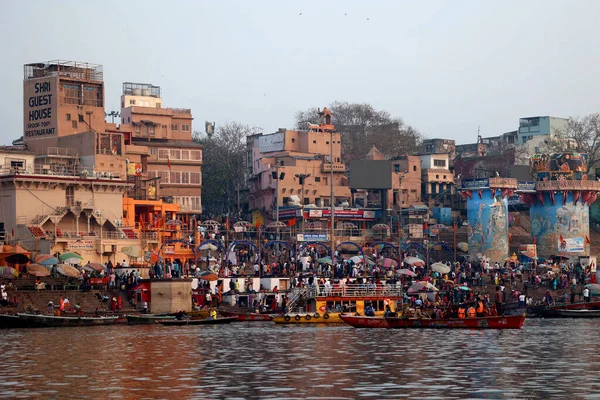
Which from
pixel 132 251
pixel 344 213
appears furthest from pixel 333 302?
pixel 344 213

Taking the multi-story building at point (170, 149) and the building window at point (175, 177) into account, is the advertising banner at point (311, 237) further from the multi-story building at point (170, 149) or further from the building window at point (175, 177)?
the building window at point (175, 177)

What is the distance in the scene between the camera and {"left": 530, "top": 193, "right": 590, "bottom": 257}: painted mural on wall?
89812 millimetres

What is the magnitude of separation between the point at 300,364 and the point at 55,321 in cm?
2335

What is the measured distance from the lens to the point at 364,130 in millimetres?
118062

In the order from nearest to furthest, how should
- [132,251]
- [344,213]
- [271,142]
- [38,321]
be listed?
[38,321] < [132,251] < [344,213] < [271,142]

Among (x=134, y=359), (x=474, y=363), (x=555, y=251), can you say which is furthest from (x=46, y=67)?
(x=474, y=363)

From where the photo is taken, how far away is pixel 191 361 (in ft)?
123

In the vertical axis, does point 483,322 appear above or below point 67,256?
below

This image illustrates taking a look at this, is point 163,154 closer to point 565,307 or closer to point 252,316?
point 252,316

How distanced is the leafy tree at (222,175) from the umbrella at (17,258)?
4313 centimetres

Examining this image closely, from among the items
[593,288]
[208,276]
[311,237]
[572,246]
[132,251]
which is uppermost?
[311,237]

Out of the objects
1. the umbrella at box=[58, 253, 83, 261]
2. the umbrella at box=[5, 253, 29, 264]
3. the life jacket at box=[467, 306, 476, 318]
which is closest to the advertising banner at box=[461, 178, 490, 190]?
the umbrella at box=[58, 253, 83, 261]

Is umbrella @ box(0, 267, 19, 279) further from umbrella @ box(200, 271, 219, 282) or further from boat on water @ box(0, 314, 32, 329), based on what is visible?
umbrella @ box(200, 271, 219, 282)

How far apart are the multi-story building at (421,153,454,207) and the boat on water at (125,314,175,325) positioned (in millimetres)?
51590
